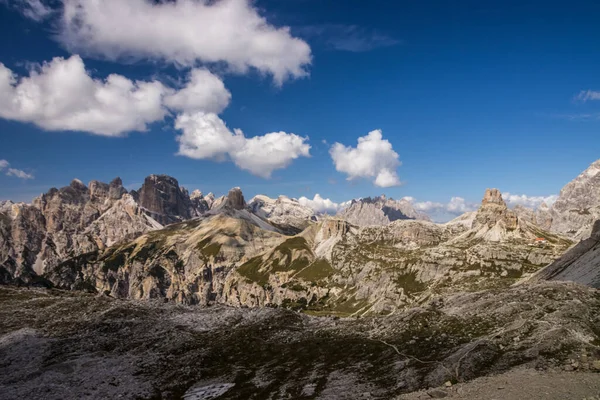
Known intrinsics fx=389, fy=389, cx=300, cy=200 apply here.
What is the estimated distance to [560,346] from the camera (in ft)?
150

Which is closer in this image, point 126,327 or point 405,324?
point 405,324

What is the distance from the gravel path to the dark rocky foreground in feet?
8.42

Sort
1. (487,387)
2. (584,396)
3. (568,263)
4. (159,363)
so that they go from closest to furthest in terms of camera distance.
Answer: (584,396), (487,387), (159,363), (568,263)

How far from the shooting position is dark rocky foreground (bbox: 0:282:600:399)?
46719 mm

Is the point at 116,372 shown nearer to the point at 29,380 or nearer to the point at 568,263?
the point at 29,380

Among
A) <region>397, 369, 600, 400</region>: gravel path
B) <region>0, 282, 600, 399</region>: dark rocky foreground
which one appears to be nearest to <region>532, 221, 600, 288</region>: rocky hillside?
<region>0, 282, 600, 399</region>: dark rocky foreground

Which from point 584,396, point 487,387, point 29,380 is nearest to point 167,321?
point 29,380

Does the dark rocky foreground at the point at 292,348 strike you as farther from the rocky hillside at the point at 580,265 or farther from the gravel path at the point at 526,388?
the rocky hillside at the point at 580,265

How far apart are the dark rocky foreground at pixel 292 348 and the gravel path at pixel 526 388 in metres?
2.57

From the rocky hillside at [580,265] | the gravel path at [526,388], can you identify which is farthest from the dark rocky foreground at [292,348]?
the rocky hillside at [580,265]

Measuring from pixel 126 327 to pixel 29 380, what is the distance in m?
24.2

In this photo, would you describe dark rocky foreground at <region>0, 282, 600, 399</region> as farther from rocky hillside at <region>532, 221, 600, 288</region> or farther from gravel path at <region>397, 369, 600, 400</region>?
rocky hillside at <region>532, 221, 600, 288</region>

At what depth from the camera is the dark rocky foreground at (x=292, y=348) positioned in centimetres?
4672

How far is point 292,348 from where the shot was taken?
68062 mm
